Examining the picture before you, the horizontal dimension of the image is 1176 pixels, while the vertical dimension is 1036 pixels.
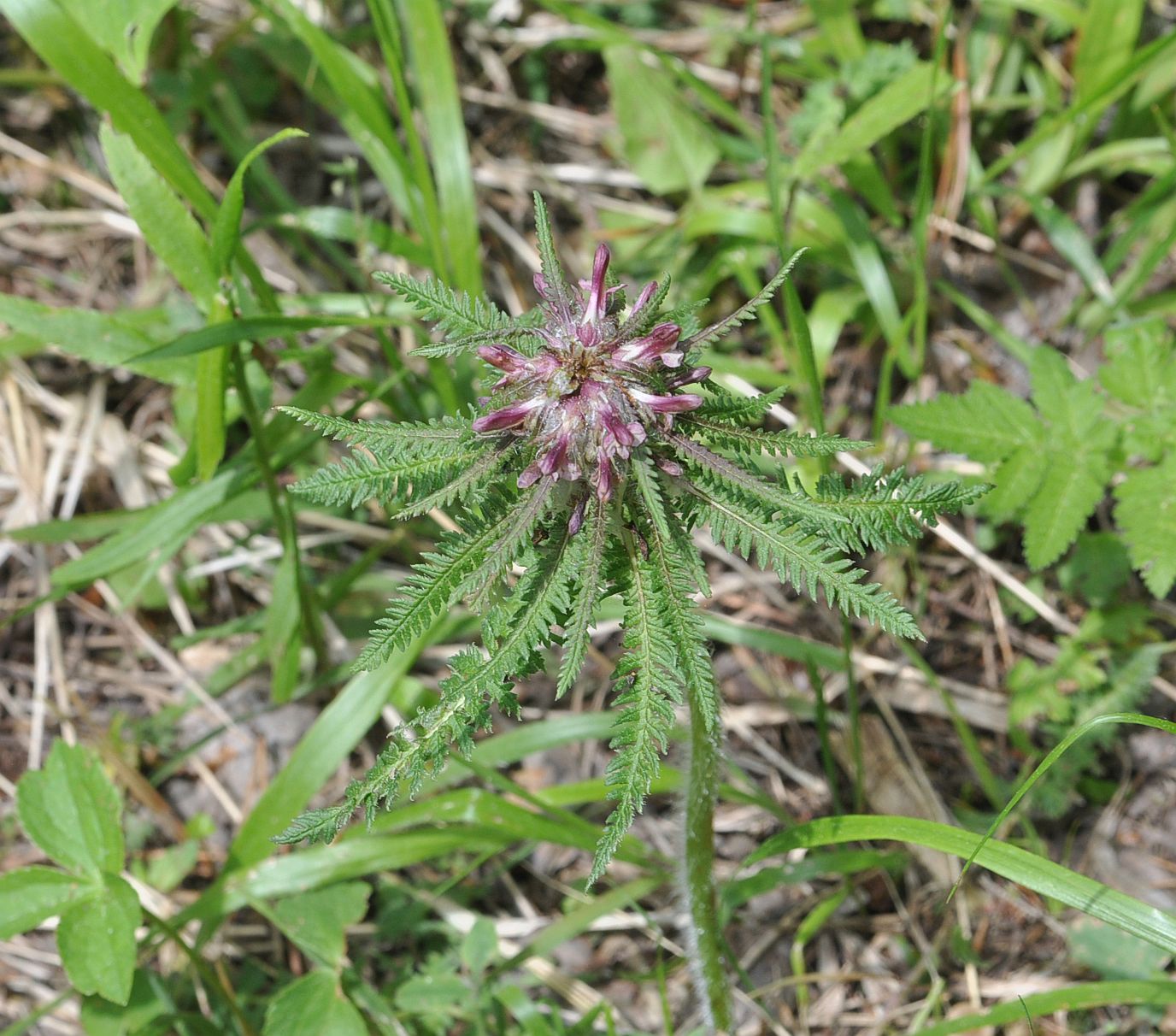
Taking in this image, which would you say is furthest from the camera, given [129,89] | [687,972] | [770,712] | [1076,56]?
[1076,56]

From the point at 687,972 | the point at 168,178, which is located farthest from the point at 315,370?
the point at 687,972

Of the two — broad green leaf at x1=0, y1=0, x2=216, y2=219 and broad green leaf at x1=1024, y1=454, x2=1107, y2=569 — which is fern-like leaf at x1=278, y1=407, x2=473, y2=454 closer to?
broad green leaf at x1=0, y1=0, x2=216, y2=219

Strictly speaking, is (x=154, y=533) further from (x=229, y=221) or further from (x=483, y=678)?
(x=483, y=678)

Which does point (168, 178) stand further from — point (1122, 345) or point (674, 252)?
point (1122, 345)

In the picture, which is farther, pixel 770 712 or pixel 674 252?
pixel 674 252

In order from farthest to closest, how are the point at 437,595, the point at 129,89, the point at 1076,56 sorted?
the point at 1076,56 → the point at 129,89 → the point at 437,595

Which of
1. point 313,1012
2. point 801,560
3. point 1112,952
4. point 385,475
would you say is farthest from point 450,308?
point 1112,952
